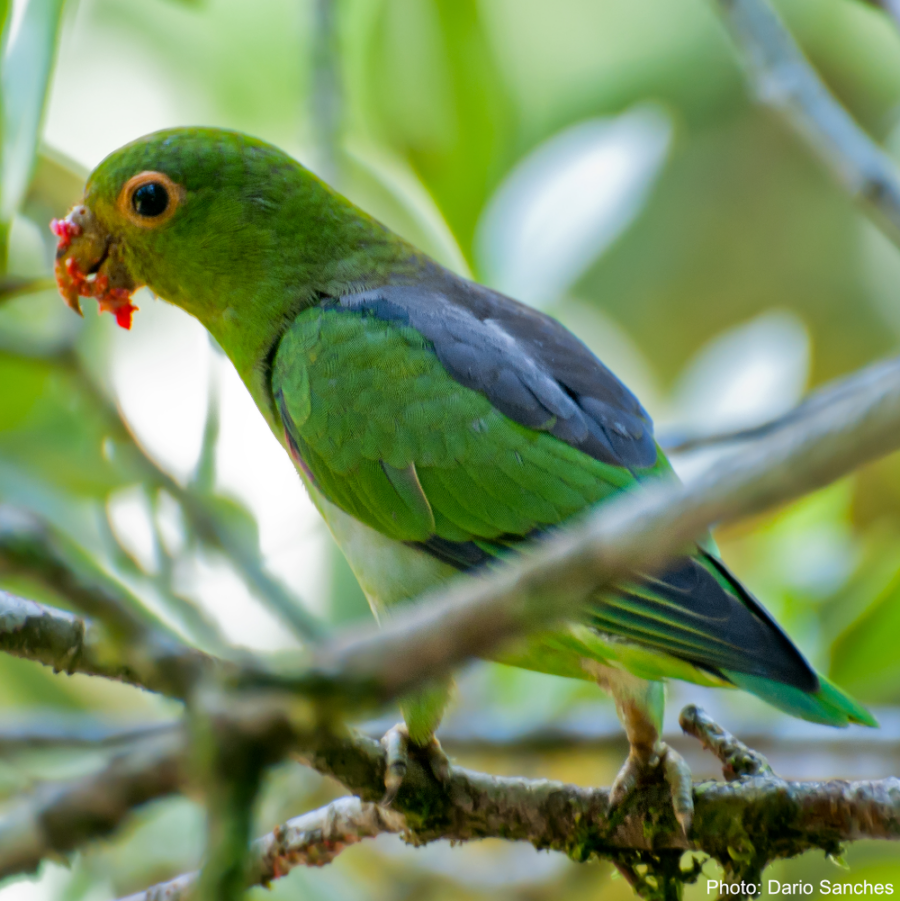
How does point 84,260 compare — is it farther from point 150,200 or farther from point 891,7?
point 891,7

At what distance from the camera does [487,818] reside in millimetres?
2254

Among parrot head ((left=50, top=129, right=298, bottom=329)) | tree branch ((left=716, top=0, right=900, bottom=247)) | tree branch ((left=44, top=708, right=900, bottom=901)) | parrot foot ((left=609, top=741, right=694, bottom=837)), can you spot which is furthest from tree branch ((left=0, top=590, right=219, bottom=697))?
tree branch ((left=716, top=0, right=900, bottom=247))

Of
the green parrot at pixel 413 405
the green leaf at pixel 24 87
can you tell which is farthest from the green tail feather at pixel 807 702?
the green leaf at pixel 24 87

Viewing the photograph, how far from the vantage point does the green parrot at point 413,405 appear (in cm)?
233

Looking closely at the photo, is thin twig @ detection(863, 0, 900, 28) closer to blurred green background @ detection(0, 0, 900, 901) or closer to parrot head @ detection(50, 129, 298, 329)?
blurred green background @ detection(0, 0, 900, 901)

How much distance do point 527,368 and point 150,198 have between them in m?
1.23

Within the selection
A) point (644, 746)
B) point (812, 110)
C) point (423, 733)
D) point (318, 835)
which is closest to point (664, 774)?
point (644, 746)

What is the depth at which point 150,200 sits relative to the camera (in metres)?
3.01

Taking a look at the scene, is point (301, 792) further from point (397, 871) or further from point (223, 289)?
point (223, 289)

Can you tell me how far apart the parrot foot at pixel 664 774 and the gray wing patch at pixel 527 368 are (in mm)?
749

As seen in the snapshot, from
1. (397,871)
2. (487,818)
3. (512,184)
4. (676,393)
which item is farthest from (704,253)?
(487,818)

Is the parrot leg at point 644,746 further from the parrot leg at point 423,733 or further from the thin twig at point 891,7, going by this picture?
the thin twig at point 891,7

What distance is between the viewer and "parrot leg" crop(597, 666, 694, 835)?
211cm

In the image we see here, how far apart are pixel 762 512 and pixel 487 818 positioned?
1.67 m
